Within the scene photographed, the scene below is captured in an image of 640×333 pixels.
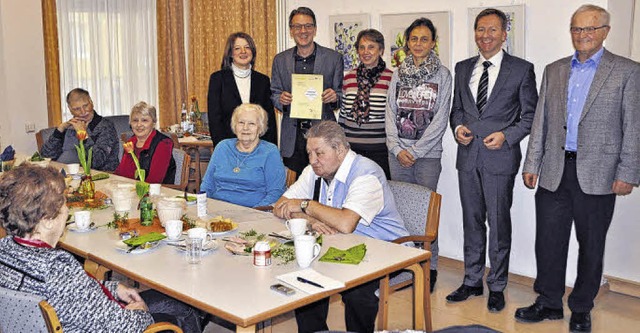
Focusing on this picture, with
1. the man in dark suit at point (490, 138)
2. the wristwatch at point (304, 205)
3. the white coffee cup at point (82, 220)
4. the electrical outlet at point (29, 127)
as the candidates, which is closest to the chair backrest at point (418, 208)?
the wristwatch at point (304, 205)

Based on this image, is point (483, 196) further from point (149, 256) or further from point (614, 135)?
point (149, 256)

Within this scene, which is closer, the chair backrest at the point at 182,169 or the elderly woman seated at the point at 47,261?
the elderly woman seated at the point at 47,261

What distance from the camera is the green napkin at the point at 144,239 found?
2.94 m

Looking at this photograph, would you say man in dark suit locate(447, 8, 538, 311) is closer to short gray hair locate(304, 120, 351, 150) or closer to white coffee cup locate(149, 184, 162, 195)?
short gray hair locate(304, 120, 351, 150)

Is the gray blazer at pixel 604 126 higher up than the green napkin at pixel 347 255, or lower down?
higher up

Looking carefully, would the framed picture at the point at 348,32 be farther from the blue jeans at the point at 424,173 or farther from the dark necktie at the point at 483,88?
the dark necktie at the point at 483,88

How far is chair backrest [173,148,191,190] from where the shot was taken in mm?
4730

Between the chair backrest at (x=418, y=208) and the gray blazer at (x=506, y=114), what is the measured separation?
2.79ft

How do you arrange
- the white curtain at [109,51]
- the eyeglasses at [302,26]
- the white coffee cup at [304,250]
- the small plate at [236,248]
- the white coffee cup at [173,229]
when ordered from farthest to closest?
the white curtain at [109,51] < the eyeglasses at [302,26] < the white coffee cup at [173,229] < the small plate at [236,248] < the white coffee cup at [304,250]

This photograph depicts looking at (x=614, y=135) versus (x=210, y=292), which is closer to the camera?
(x=210, y=292)

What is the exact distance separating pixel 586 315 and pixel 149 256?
100 inches

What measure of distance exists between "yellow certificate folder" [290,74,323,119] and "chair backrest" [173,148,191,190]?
2.64 ft

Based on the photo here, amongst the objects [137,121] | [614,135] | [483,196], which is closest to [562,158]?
[614,135]

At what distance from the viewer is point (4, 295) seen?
84.7 inches
